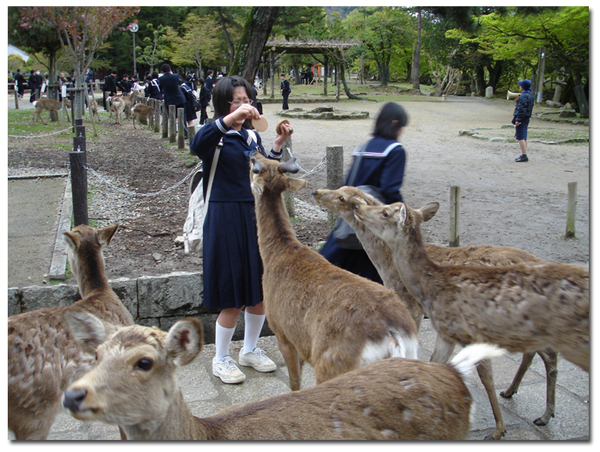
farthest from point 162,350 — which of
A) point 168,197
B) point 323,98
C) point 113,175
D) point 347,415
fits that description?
point 323,98

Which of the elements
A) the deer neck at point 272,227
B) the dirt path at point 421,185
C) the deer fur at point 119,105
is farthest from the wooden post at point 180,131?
the deer neck at point 272,227

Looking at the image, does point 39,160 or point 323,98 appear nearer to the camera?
point 39,160

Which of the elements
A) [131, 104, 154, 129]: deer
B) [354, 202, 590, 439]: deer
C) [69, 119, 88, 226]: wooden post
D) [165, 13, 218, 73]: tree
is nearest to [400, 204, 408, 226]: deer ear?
[354, 202, 590, 439]: deer

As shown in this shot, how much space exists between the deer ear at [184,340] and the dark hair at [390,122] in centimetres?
227

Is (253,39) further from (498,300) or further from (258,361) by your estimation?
(498,300)

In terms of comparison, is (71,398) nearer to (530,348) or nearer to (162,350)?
(162,350)

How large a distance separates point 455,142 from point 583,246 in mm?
9954

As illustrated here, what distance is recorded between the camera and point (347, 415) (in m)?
2.06

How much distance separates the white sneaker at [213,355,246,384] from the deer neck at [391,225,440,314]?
4.37ft

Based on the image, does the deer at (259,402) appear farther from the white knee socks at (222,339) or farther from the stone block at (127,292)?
the stone block at (127,292)

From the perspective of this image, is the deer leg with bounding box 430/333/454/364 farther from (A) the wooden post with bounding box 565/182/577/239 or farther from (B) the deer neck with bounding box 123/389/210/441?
(A) the wooden post with bounding box 565/182/577/239

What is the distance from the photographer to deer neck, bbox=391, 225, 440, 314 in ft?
10.9

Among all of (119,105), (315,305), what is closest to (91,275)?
(315,305)

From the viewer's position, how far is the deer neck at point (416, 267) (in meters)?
3.31
